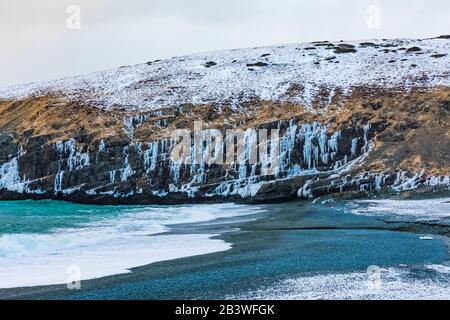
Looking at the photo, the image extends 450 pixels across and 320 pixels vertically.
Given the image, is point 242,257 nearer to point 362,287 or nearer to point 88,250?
point 362,287

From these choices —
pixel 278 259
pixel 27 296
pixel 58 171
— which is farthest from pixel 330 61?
pixel 27 296

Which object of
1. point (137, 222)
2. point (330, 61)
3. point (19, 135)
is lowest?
point (137, 222)

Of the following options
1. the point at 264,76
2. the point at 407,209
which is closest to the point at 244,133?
the point at 264,76

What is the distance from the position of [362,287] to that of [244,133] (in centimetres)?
4393

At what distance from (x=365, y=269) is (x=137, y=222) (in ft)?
62.7

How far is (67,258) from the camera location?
17344 mm

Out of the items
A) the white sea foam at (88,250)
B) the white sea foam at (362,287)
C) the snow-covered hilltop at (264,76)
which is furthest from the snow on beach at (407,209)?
the snow-covered hilltop at (264,76)

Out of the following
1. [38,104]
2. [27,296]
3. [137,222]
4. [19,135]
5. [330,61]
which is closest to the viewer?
[27,296]

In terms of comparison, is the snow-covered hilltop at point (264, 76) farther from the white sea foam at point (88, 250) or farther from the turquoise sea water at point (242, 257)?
the white sea foam at point (88, 250)

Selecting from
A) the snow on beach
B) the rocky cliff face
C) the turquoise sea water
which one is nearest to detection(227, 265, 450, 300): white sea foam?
the turquoise sea water

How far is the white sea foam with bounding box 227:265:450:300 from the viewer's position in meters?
10.5

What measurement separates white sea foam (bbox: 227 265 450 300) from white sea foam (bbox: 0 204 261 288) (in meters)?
5.11

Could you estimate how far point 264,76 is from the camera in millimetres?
69625
